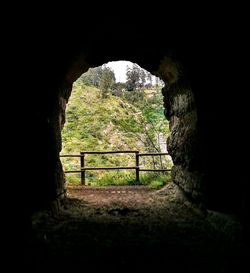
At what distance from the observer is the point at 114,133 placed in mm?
18391

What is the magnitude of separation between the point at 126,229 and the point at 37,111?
97.7 inches

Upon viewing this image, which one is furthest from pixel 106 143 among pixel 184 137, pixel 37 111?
pixel 37 111

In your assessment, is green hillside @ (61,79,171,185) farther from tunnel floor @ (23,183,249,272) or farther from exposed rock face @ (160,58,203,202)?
tunnel floor @ (23,183,249,272)

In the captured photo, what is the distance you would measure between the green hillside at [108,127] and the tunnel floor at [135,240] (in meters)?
6.76

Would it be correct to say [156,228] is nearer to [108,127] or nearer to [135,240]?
[135,240]

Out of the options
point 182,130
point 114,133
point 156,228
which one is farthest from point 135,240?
point 114,133

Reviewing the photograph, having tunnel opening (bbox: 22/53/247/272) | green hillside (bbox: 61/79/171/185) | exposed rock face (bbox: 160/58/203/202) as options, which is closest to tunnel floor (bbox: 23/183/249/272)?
tunnel opening (bbox: 22/53/247/272)

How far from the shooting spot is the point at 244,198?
3877 mm

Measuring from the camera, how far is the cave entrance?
1315 cm

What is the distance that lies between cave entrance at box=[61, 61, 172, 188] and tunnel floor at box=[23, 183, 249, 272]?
15.3ft

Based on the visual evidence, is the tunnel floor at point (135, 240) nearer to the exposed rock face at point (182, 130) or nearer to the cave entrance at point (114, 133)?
the exposed rock face at point (182, 130)

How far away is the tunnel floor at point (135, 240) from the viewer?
10.3 ft

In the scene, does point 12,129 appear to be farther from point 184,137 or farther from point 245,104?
point 184,137

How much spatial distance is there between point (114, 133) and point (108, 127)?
0.67 m
